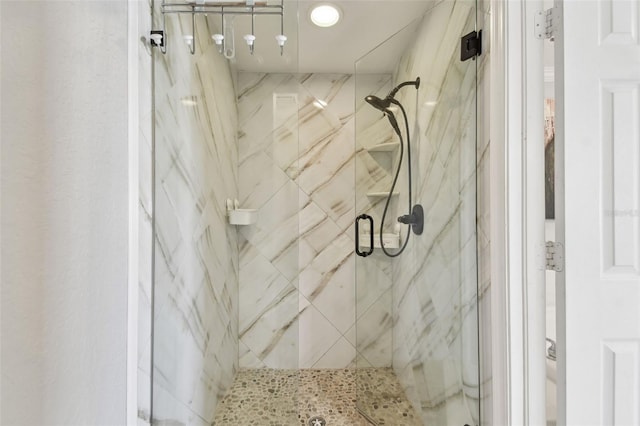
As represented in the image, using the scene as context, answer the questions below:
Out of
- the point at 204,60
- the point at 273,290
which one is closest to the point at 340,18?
the point at 204,60

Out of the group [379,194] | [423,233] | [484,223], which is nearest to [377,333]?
[423,233]

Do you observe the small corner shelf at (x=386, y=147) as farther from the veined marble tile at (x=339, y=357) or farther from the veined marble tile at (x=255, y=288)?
the veined marble tile at (x=339, y=357)

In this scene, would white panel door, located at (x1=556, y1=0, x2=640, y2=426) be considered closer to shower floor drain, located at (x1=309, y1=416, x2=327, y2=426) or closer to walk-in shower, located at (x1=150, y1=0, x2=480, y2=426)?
walk-in shower, located at (x1=150, y1=0, x2=480, y2=426)

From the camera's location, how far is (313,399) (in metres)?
1.87

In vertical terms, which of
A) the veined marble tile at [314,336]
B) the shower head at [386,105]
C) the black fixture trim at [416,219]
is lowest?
the veined marble tile at [314,336]

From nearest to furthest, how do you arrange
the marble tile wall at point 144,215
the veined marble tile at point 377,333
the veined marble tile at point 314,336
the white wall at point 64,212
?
the white wall at point 64,212 → the marble tile wall at point 144,215 → the veined marble tile at point 377,333 → the veined marble tile at point 314,336

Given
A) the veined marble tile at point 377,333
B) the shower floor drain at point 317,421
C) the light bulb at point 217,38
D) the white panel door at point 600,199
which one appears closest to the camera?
the white panel door at point 600,199

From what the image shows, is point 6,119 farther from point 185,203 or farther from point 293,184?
point 293,184

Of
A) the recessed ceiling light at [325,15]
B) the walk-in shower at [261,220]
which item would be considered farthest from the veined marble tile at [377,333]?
the recessed ceiling light at [325,15]

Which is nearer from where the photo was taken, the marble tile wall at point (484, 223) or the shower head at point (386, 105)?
the marble tile wall at point (484, 223)

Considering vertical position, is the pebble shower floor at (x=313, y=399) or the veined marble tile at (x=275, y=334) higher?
the veined marble tile at (x=275, y=334)

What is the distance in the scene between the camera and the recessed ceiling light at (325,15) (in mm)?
1601

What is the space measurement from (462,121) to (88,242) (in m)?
1.41

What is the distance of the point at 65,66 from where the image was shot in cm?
72
